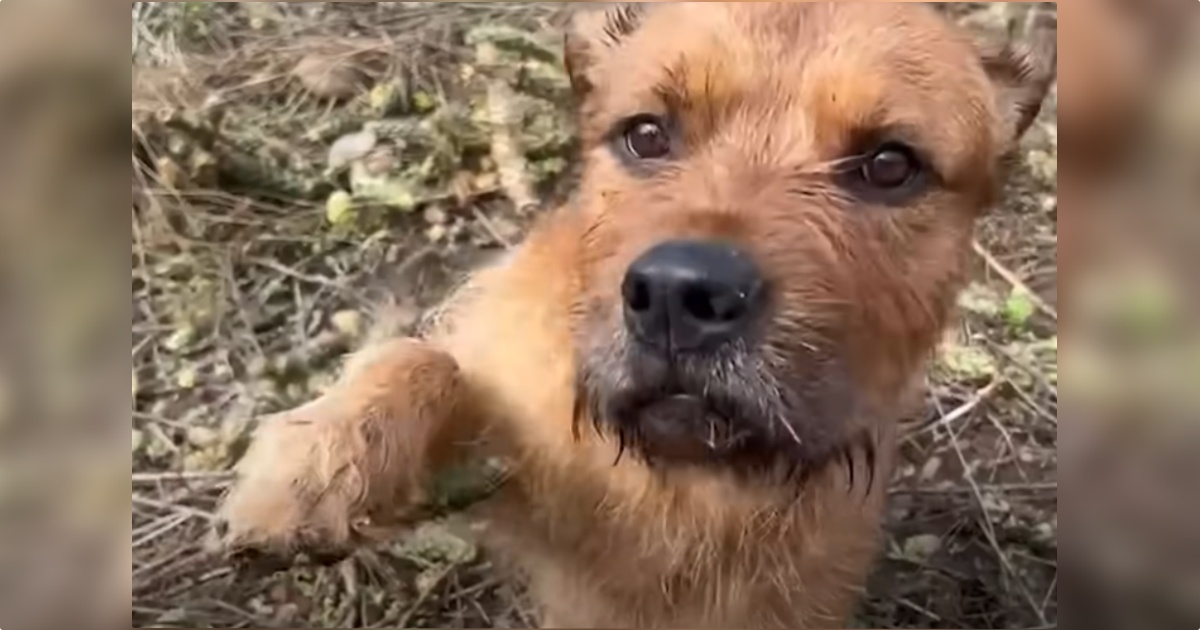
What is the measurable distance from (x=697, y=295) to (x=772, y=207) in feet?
0.78

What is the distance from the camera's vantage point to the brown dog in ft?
7.81

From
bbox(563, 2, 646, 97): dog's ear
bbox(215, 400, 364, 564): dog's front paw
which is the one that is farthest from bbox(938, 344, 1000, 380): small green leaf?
bbox(215, 400, 364, 564): dog's front paw

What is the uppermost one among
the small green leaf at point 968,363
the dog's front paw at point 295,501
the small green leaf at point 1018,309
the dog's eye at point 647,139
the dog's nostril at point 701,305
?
the dog's eye at point 647,139

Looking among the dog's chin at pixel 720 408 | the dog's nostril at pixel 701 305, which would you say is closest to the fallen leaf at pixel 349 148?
the dog's chin at pixel 720 408

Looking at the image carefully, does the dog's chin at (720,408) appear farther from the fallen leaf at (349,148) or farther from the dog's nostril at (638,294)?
the fallen leaf at (349,148)

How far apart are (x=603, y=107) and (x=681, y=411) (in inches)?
24.0

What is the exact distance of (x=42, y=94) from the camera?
9.02 ft

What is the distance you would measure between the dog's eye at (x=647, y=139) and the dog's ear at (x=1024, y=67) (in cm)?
56

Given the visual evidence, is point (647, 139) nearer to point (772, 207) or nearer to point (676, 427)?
point (772, 207)

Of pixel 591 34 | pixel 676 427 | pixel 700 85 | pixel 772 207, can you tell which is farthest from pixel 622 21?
pixel 676 427

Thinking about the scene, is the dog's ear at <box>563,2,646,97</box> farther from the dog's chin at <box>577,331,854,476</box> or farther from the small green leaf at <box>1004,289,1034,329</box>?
the small green leaf at <box>1004,289,1034,329</box>

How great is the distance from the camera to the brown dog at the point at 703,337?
2381mm

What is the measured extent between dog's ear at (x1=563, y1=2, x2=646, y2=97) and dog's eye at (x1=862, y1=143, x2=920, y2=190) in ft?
1.61

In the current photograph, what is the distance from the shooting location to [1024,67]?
107 inches
